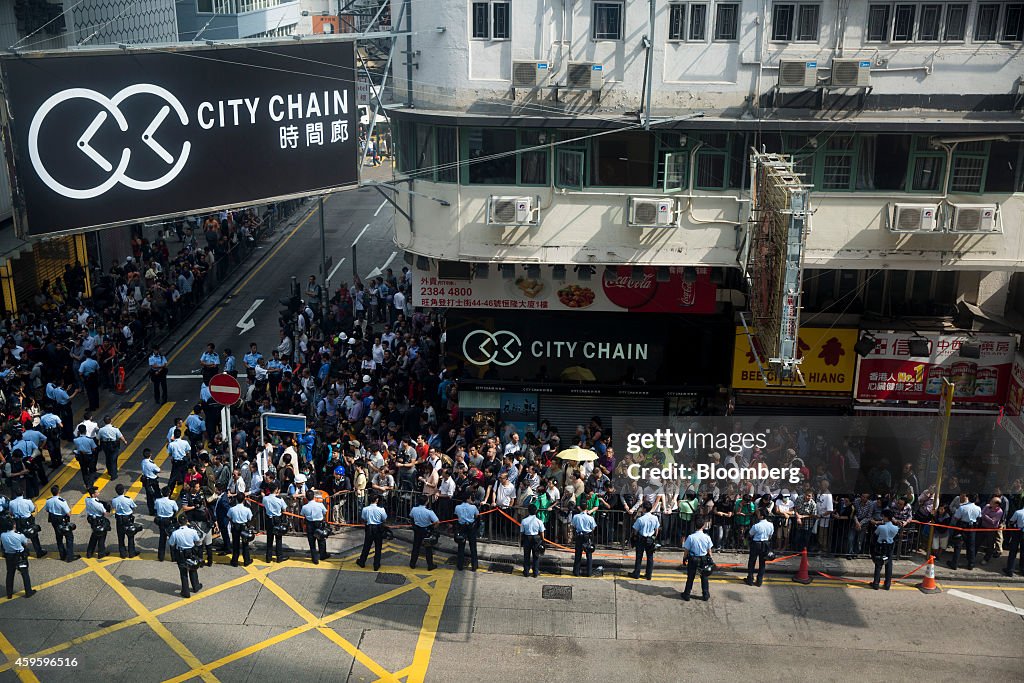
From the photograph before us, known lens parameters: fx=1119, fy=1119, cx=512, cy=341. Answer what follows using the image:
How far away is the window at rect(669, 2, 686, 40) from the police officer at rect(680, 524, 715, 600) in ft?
30.3

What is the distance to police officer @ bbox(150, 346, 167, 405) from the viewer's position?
2677cm

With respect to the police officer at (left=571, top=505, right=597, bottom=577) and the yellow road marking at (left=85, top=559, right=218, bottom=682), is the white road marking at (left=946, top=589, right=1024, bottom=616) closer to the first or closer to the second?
the police officer at (left=571, top=505, right=597, bottom=577)

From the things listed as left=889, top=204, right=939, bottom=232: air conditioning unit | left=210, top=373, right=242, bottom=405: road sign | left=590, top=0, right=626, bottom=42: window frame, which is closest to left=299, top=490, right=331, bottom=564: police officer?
left=210, top=373, right=242, bottom=405: road sign

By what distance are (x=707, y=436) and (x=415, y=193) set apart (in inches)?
291

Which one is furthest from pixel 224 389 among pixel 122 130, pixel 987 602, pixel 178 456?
pixel 987 602

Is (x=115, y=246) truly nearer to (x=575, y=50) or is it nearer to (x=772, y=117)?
(x=575, y=50)

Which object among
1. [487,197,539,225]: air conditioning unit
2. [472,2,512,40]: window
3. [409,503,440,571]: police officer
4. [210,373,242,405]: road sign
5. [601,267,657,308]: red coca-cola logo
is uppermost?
[472,2,512,40]: window

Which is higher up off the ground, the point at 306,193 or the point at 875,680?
the point at 306,193

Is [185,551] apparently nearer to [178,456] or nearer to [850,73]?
[178,456]

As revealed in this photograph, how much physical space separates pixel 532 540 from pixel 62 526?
26.6ft

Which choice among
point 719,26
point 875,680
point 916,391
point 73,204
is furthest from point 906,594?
point 73,204

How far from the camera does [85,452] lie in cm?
2248

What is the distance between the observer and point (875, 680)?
637 inches

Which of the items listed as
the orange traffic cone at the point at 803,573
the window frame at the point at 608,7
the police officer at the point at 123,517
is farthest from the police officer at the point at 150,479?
the orange traffic cone at the point at 803,573
